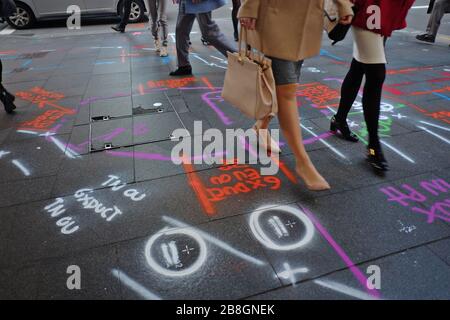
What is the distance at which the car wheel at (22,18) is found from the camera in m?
7.78

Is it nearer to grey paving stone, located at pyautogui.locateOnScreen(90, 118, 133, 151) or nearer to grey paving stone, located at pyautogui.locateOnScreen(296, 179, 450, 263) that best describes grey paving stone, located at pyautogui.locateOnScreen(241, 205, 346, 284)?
grey paving stone, located at pyautogui.locateOnScreen(296, 179, 450, 263)

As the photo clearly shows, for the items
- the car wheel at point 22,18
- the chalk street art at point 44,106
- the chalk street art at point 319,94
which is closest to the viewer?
the chalk street art at point 44,106

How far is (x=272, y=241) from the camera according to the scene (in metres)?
1.76

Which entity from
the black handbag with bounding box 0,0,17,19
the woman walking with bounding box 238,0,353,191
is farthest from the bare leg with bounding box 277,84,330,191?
the black handbag with bounding box 0,0,17,19

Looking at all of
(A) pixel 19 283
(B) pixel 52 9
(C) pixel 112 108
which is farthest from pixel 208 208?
(B) pixel 52 9

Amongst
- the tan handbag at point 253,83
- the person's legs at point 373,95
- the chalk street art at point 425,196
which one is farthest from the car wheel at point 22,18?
the chalk street art at point 425,196

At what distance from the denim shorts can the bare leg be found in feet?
0.11

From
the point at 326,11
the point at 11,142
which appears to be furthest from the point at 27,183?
the point at 326,11

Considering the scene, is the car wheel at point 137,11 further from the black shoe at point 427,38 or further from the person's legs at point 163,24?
the black shoe at point 427,38

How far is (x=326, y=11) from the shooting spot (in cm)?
198

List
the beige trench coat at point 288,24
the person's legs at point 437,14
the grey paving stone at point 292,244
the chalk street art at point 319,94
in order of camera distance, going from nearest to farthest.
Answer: the grey paving stone at point 292,244, the beige trench coat at point 288,24, the chalk street art at point 319,94, the person's legs at point 437,14

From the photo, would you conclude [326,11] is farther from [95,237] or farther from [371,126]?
[95,237]

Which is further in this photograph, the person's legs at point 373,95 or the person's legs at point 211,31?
the person's legs at point 211,31

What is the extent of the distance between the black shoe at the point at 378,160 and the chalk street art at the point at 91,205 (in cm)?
163
